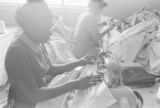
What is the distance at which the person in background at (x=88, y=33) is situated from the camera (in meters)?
2.28

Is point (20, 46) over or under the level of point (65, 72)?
over

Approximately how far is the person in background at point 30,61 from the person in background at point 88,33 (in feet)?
3.96

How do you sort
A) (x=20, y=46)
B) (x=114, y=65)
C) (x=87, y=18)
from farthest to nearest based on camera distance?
(x=87, y=18)
(x=114, y=65)
(x=20, y=46)

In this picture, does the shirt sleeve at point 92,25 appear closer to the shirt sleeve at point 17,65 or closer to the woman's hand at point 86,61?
the woman's hand at point 86,61

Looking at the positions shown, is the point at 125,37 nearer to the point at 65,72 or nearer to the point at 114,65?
the point at 114,65

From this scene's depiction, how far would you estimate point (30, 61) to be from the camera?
3.38 ft

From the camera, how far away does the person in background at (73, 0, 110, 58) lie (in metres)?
2.28

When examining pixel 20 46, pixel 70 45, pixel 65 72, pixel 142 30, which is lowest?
pixel 70 45

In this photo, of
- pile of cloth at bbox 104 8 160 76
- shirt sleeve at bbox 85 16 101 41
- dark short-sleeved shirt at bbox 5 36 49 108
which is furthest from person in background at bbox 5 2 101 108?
shirt sleeve at bbox 85 16 101 41

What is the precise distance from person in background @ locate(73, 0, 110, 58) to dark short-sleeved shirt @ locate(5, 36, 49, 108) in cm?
126

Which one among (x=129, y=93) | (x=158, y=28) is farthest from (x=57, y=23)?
(x=129, y=93)

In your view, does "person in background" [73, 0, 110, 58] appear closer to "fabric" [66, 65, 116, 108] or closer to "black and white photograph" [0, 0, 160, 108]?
"black and white photograph" [0, 0, 160, 108]

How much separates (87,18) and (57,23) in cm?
59

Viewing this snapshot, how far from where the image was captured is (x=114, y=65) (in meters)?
1.71
